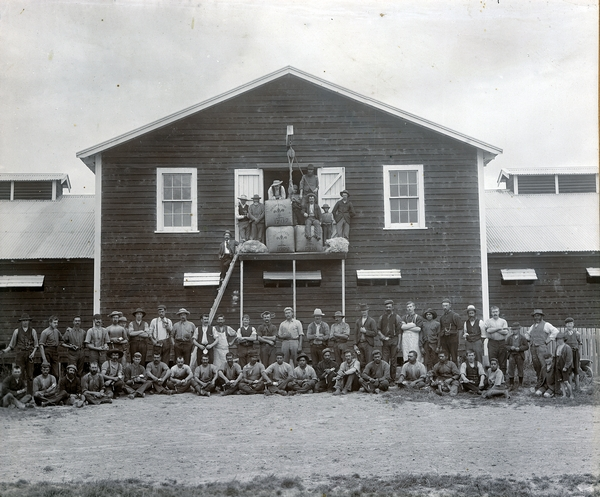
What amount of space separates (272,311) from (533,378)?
267 inches

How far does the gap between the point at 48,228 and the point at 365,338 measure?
10.7 metres

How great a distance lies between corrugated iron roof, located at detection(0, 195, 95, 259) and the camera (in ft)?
61.0

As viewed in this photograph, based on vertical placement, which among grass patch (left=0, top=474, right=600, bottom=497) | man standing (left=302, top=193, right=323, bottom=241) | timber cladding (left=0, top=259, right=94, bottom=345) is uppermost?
man standing (left=302, top=193, right=323, bottom=241)

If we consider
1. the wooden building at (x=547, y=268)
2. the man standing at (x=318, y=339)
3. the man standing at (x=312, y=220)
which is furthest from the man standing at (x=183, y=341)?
the wooden building at (x=547, y=268)

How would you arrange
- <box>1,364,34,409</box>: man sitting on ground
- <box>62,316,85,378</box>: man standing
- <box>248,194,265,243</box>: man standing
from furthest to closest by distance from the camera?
<box>248,194,265,243</box>: man standing, <box>62,316,85,378</box>: man standing, <box>1,364,34,409</box>: man sitting on ground

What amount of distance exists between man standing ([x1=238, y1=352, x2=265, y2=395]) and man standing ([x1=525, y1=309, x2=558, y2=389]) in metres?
6.15

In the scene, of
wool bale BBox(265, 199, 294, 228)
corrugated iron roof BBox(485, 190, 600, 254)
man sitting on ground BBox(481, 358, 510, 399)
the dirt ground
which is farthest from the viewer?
corrugated iron roof BBox(485, 190, 600, 254)

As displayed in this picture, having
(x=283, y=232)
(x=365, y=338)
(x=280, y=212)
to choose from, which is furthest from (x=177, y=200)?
(x=365, y=338)

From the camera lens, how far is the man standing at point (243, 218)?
55.7 ft

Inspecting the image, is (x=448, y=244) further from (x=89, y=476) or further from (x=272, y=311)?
(x=89, y=476)

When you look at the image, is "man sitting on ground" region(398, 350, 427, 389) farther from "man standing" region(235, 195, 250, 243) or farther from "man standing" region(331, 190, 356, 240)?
"man standing" region(235, 195, 250, 243)

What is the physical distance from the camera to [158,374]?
14164mm

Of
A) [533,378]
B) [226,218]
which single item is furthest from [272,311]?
[533,378]

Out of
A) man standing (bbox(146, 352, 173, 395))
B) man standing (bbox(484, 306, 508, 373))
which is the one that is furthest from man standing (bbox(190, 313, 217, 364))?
man standing (bbox(484, 306, 508, 373))
